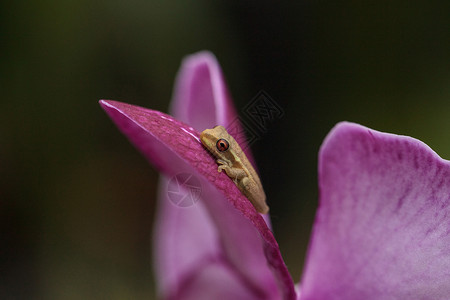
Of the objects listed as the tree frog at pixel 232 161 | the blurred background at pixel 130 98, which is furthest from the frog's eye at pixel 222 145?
the blurred background at pixel 130 98

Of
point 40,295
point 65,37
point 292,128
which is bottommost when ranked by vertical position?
point 40,295

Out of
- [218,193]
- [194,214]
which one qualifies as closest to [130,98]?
[194,214]

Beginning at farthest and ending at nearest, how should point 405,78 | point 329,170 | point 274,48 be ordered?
point 274,48, point 405,78, point 329,170

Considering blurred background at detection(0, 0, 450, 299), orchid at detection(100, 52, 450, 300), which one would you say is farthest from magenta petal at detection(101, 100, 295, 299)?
blurred background at detection(0, 0, 450, 299)

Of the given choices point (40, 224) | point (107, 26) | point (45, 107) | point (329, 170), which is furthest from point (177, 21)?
point (329, 170)

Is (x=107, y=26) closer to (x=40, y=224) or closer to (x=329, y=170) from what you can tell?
(x=40, y=224)

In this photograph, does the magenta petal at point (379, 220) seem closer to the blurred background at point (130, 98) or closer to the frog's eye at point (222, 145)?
the frog's eye at point (222, 145)

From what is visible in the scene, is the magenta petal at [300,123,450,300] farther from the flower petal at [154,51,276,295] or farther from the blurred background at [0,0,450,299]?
the blurred background at [0,0,450,299]
